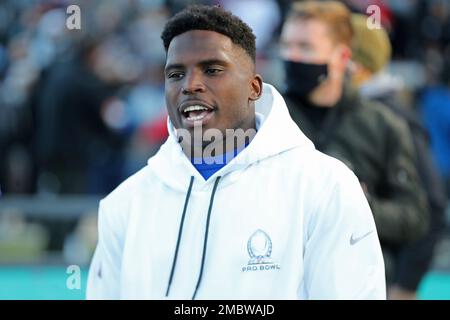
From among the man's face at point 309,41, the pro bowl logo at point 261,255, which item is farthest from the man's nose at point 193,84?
the man's face at point 309,41

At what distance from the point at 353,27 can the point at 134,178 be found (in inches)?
88.4

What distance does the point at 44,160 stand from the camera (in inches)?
456

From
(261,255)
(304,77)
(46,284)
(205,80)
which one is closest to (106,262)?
(261,255)

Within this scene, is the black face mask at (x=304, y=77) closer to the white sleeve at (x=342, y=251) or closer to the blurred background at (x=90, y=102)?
the white sleeve at (x=342, y=251)

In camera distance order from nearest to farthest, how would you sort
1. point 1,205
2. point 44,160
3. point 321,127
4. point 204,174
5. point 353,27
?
point 204,174 → point 321,127 → point 353,27 → point 1,205 → point 44,160

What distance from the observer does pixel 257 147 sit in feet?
12.5

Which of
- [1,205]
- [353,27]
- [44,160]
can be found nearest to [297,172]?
[353,27]

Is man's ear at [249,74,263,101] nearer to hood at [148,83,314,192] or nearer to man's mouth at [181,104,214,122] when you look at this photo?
hood at [148,83,314,192]

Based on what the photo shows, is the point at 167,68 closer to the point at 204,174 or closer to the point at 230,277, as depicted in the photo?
the point at 204,174

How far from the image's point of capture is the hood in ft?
12.5

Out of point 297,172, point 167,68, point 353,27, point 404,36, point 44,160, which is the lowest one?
point 297,172

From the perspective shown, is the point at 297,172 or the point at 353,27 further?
the point at 353,27

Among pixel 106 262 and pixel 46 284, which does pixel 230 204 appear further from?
pixel 46 284

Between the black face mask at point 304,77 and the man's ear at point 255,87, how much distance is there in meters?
1.57
